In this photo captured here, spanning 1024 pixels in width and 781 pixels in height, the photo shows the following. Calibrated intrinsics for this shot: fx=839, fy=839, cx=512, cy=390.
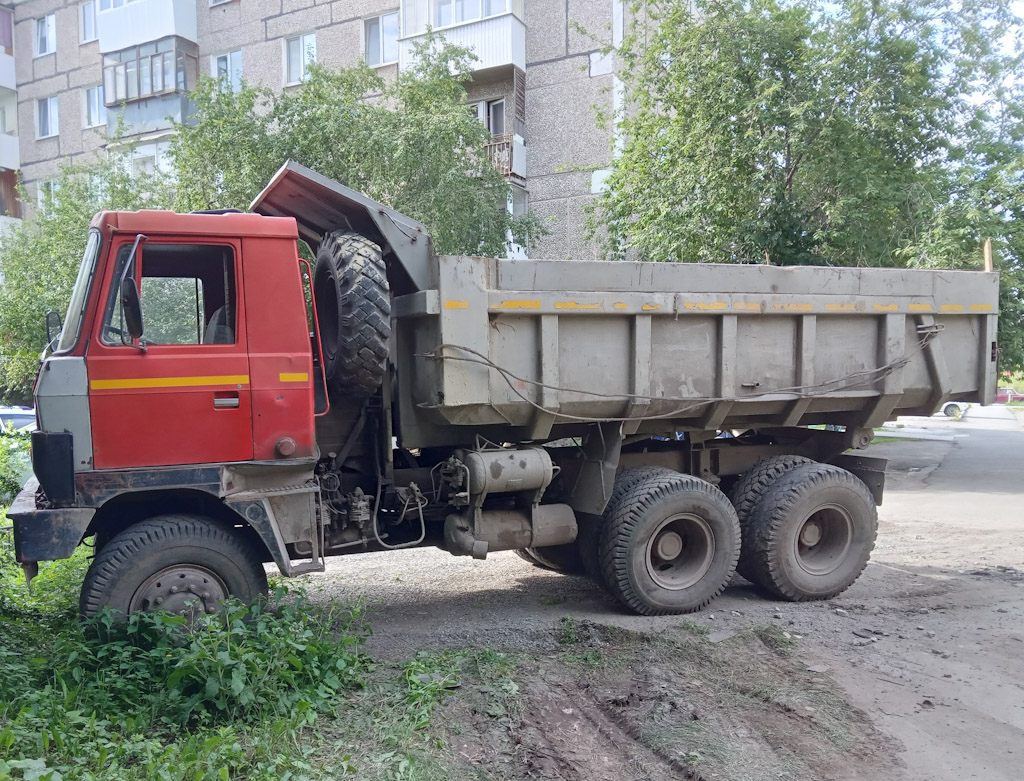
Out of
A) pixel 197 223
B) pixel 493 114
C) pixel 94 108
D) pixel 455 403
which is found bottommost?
pixel 455 403

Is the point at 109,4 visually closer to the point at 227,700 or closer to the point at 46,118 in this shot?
the point at 46,118

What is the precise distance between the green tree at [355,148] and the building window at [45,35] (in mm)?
16998

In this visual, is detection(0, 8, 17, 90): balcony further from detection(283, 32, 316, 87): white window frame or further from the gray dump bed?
the gray dump bed

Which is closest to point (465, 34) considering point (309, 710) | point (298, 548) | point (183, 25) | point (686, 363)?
point (183, 25)

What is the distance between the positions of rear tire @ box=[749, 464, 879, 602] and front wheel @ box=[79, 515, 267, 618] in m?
3.88

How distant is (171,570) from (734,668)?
133 inches

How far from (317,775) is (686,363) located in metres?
3.84

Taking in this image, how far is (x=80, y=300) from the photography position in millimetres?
4758

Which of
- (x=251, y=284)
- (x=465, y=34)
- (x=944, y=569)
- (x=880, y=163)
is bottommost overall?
(x=944, y=569)

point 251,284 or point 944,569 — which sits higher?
point 251,284

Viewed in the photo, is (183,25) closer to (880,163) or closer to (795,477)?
(880,163)

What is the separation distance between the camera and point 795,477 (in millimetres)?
6703

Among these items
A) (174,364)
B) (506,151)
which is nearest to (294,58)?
(506,151)

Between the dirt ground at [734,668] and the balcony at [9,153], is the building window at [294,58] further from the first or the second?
the dirt ground at [734,668]
